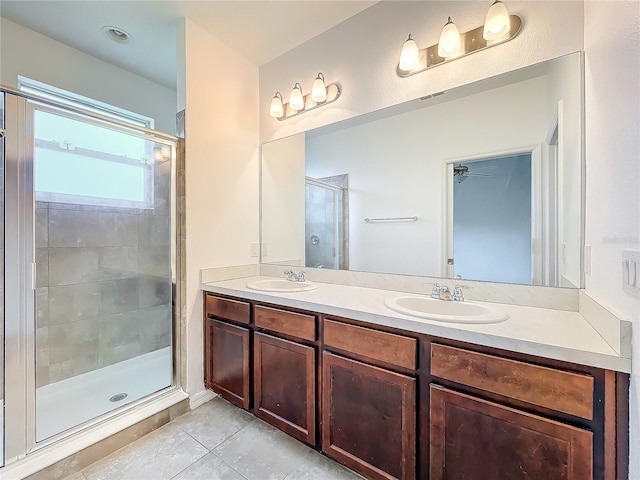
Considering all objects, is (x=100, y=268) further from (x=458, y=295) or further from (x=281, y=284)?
(x=458, y=295)

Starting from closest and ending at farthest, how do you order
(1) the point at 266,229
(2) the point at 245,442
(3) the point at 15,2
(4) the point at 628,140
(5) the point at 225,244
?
(4) the point at 628,140, (2) the point at 245,442, (3) the point at 15,2, (5) the point at 225,244, (1) the point at 266,229

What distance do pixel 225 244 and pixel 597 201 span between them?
6.84ft

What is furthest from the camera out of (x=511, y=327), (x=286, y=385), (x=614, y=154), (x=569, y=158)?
(x=286, y=385)

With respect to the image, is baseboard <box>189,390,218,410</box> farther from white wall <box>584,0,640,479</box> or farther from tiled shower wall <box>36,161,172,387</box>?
white wall <box>584,0,640,479</box>

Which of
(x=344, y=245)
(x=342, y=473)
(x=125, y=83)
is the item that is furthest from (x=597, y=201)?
(x=125, y=83)

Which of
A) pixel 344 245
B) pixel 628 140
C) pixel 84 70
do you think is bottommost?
pixel 344 245

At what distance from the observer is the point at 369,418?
48.6 inches

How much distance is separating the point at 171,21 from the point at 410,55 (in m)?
1.60

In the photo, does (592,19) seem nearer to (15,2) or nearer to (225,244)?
(225,244)

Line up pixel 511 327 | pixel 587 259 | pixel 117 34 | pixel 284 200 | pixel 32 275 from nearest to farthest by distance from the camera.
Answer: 1. pixel 511 327
2. pixel 587 259
3. pixel 32 275
4. pixel 117 34
5. pixel 284 200

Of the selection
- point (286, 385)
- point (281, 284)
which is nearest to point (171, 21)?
point (281, 284)

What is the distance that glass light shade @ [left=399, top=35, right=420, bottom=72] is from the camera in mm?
1585

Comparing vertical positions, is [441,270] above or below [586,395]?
above

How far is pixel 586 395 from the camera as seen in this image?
2.72 ft
